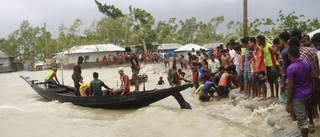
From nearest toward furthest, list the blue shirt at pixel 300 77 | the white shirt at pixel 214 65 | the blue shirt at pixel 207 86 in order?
the blue shirt at pixel 300 77 < the blue shirt at pixel 207 86 < the white shirt at pixel 214 65

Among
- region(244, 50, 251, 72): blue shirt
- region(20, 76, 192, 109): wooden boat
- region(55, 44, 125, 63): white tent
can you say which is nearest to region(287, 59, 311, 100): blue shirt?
region(244, 50, 251, 72): blue shirt

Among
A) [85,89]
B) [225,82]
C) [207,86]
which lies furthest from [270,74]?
[85,89]

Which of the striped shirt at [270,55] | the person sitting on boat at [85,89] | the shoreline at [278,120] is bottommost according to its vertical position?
the shoreline at [278,120]

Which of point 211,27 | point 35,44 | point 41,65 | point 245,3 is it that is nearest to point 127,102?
point 245,3

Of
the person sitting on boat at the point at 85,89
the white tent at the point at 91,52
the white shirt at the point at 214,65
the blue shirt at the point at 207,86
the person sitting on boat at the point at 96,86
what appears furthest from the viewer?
the white tent at the point at 91,52

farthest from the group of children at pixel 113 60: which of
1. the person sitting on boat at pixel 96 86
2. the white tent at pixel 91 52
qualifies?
the person sitting on boat at pixel 96 86

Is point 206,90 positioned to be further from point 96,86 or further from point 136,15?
point 136,15

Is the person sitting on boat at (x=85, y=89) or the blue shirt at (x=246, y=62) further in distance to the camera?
the person sitting on boat at (x=85, y=89)

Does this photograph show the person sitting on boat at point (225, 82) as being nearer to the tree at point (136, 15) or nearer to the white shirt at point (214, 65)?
the white shirt at point (214, 65)

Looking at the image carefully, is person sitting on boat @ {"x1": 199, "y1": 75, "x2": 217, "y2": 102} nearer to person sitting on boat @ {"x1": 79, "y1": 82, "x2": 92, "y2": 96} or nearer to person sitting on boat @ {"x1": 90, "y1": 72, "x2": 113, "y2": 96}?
person sitting on boat @ {"x1": 90, "y1": 72, "x2": 113, "y2": 96}

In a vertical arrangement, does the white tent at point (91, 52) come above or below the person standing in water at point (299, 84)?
above

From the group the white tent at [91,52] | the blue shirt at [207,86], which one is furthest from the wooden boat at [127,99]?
the white tent at [91,52]

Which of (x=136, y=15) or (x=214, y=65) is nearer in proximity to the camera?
(x=214, y=65)

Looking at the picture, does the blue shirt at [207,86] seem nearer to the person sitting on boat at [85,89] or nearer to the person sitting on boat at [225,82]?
the person sitting on boat at [225,82]
